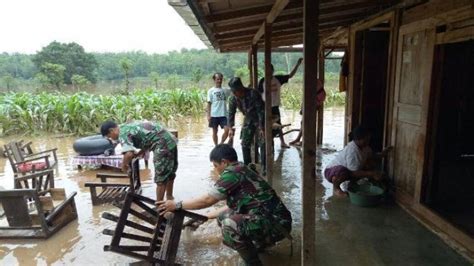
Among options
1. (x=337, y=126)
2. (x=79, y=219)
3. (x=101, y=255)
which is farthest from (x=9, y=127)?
(x=337, y=126)

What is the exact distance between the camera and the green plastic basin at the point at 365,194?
4441 mm

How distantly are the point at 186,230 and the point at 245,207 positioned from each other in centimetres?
133

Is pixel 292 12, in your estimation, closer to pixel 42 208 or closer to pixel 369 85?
pixel 369 85

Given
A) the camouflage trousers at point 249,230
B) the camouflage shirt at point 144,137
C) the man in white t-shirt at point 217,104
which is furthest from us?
the man in white t-shirt at point 217,104

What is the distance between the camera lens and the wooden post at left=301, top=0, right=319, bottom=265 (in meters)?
2.34

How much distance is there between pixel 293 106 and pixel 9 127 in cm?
1181

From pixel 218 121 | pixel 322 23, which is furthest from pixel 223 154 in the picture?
pixel 218 121

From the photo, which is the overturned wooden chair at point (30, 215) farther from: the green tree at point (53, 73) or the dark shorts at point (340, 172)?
the green tree at point (53, 73)

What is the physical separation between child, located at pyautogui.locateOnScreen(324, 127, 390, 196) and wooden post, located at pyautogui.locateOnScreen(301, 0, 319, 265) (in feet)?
7.00

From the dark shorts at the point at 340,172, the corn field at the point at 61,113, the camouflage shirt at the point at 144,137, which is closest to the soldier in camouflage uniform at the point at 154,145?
the camouflage shirt at the point at 144,137

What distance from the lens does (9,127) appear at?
11180mm

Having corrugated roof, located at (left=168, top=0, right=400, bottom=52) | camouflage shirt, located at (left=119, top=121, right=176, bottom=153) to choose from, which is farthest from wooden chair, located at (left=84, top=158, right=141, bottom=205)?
corrugated roof, located at (left=168, top=0, right=400, bottom=52)

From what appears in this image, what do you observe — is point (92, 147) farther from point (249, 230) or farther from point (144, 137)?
point (249, 230)

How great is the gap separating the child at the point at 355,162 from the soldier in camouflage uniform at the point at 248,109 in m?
1.58
